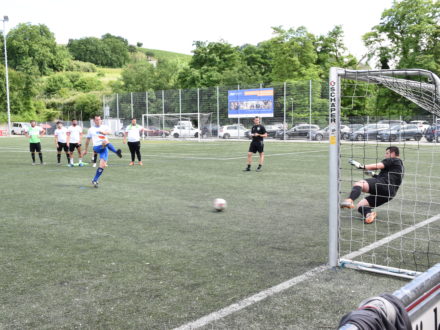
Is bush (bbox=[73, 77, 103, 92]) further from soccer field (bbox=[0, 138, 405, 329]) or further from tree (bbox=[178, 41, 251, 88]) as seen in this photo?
soccer field (bbox=[0, 138, 405, 329])

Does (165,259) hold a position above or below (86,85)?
below

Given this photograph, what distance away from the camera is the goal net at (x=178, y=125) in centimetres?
4359

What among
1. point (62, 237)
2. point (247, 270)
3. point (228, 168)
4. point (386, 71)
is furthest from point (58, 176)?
point (386, 71)

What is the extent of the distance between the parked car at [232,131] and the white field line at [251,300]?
37099mm

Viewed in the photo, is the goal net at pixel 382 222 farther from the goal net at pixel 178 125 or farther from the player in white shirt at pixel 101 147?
the goal net at pixel 178 125

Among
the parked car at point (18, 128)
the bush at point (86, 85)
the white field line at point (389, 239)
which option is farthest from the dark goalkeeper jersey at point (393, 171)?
the bush at point (86, 85)

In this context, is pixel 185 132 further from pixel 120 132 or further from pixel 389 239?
pixel 389 239

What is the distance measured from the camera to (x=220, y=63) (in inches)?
2427

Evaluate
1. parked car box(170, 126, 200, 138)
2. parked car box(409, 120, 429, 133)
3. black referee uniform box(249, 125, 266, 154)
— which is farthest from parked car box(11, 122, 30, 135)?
parked car box(409, 120, 429, 133)

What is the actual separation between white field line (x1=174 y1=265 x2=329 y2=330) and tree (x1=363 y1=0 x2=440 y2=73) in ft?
138

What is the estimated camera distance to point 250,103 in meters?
41.3

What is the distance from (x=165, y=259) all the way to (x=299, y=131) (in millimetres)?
33752

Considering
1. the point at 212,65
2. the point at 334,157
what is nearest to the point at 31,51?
the point at 212,65

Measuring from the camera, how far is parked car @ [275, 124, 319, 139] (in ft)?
123
